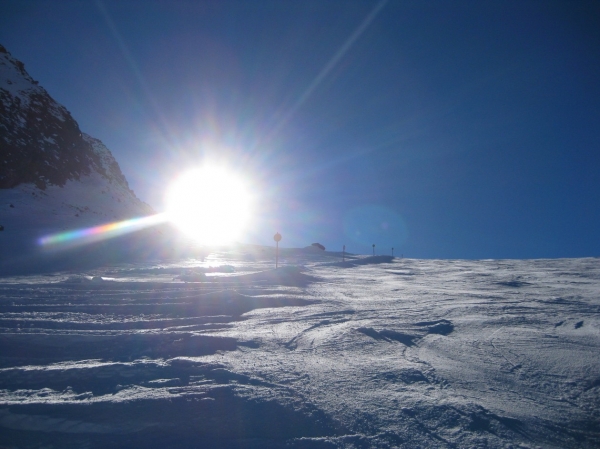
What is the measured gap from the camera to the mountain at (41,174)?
20.4 meters

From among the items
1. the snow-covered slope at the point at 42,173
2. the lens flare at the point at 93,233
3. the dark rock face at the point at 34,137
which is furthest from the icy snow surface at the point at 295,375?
the dark rock face at the point at 34,137

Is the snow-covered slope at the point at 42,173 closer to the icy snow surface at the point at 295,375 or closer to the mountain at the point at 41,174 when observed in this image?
the mountain at the point at 41,174

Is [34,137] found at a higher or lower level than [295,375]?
higher

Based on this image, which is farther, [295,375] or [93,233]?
[93,233]

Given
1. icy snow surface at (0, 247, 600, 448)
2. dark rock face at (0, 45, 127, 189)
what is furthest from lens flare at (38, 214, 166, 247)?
icy snow surface at (0, 247, 600, 448)

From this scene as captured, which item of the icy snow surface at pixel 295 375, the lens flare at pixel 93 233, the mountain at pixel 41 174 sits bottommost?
the icy snow surface at pixel 295 375

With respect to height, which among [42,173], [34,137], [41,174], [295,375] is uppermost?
[34,137]

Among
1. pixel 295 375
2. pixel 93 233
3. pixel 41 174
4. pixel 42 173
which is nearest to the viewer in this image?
pixel 295 375

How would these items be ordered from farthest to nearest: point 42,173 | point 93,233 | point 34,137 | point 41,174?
point 34,137, point 42,173, point 41,174, point 93,233

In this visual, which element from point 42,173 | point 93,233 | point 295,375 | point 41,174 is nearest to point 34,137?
point 42,173

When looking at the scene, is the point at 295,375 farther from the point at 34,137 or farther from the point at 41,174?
the point at 34,137

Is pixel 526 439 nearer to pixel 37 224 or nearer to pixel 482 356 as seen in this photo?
pixel 482 356

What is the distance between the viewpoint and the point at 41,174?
83.5 feet

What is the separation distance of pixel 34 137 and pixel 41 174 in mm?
4172
